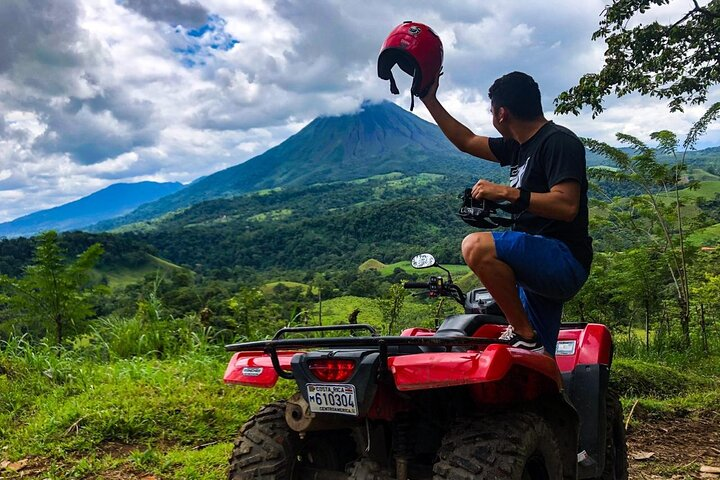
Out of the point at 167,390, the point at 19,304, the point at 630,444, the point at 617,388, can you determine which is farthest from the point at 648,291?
the point at 19,304

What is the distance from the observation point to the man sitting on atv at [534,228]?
270 cm

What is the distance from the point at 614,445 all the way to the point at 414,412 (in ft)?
6.13

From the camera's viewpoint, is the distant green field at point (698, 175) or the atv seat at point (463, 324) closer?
the atv seat at point (463, 324)

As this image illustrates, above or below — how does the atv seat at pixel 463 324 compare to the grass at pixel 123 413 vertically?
above

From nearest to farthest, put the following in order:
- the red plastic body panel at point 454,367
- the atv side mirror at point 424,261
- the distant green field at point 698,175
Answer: the red plastic body panel at point 454,367 → the atv side mirror at point 424,261 → the distant green field at point 698,175

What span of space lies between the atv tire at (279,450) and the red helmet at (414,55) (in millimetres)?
1964

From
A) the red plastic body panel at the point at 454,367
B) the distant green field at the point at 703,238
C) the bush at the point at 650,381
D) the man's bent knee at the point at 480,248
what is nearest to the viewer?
the red plastic body panel at the point at 454,367

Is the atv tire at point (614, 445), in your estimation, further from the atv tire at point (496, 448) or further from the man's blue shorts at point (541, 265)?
the atv tire at point (496, 448)

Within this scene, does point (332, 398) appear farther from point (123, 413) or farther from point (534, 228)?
point (123, 413)

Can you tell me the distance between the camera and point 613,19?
955 cm

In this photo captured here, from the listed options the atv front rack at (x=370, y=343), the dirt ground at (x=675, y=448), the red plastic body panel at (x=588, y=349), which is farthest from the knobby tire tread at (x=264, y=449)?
the dirt ground at (x=675, y=448)

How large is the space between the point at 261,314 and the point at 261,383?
17.6ft

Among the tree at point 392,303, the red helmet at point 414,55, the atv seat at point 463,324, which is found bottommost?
the tree at point 392,303

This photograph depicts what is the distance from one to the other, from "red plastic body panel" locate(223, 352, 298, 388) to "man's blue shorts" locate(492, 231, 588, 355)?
1116 millimetres
